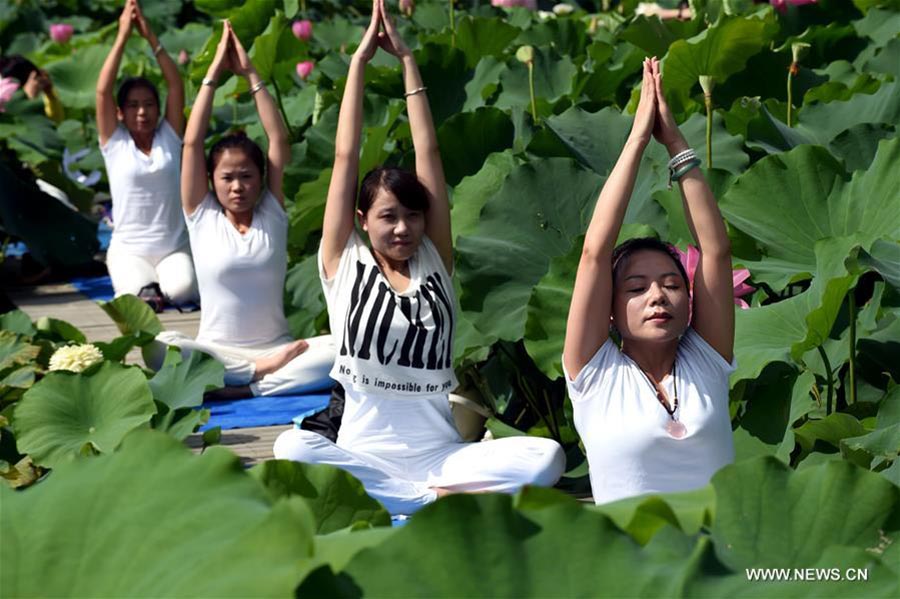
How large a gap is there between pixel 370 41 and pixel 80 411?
1095 mm

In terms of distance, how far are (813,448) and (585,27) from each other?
3.25 meters

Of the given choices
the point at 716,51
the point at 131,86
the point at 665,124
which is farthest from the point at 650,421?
the point at 131,86

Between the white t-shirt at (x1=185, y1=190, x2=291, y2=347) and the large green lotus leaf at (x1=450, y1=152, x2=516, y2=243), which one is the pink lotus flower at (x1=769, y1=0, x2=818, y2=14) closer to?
the large green lotus leaf at (x1=450, y1=152, x2=516, y2=243)

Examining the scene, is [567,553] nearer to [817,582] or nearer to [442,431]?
[817,582]

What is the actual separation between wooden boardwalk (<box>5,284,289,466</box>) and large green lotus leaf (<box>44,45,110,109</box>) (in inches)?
75.7

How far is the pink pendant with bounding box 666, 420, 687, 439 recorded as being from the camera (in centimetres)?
251

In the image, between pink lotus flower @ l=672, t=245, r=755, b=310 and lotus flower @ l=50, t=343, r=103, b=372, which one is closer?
pink lotus flower @ l=672, t=245, r=755, b=310

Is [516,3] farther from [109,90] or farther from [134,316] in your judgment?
[134,316]

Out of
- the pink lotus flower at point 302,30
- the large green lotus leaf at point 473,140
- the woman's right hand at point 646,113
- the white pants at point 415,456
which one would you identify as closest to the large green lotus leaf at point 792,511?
the woman's right hand at point 646,113

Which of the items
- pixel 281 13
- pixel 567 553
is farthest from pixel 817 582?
pixel 281 13

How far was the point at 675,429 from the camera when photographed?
2.52 m

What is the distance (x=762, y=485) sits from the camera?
137cm

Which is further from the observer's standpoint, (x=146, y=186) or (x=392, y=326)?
(x=146, y=186)

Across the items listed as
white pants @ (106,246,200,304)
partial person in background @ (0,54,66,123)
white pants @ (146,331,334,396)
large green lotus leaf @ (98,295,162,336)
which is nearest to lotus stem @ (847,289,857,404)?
white pants @ (146,331,334,396)
